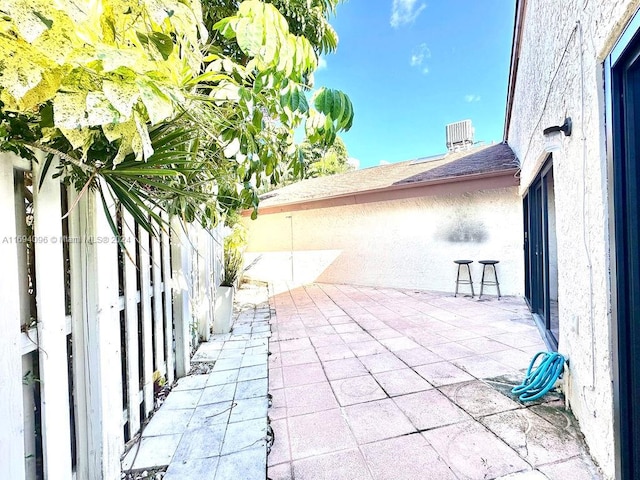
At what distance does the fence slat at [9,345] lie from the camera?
1187 mm

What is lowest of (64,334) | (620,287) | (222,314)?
(222,314)

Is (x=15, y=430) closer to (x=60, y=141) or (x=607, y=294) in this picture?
(x=60, y=141)

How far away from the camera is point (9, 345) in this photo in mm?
1219

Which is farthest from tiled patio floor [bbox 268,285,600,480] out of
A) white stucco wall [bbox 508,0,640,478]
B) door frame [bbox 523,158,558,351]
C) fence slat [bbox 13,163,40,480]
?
fence slat [bbox 13,163,40,480]

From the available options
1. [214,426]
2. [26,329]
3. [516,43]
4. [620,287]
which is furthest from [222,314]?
[516,43]

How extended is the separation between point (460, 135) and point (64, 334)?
1432cm

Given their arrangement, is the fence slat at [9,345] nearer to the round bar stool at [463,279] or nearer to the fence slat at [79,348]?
the fence slat at [79,348]

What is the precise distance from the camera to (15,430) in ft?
4.02

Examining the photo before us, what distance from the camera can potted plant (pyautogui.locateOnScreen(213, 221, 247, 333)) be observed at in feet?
16.6

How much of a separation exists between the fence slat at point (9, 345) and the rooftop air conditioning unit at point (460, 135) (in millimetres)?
14193

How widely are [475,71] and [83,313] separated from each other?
51.8 ft

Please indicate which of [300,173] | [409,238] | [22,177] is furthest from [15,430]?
[409,238]

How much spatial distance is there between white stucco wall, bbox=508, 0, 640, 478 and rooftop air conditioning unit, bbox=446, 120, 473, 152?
410 inches

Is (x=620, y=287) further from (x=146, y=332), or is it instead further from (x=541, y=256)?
(x=541, y=256)
